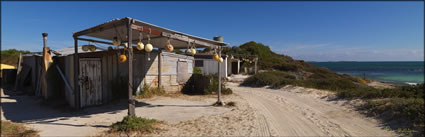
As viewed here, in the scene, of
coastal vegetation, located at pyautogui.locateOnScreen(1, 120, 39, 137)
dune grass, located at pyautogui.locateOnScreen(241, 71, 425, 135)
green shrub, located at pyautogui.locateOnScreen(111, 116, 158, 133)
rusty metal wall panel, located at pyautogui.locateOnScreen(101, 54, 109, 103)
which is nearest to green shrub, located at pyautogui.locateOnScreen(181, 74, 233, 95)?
rusty metal wall panel, located at pyautogui.locateOnScreen(101, 54, 109, 103)

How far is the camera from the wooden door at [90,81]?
22.0 feet

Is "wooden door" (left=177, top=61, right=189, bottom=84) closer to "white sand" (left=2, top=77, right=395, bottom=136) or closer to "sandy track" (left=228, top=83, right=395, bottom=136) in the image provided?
"white sand" (left=2, top=77, right=395, bottom=136)

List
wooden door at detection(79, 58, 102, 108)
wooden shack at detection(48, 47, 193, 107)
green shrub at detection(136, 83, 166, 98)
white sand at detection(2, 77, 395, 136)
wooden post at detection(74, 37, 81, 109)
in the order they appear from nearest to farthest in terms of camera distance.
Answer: white sand at detection(2, 77, 395, 136), wooden post at detection(74, 37, 81, 109), wooden door at detection(79, 58, 102, 108), wooden shack at detection(48, 47, 193, 107), green shrub at detection(136, 83, 166, 98)

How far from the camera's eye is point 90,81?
6.93 meters

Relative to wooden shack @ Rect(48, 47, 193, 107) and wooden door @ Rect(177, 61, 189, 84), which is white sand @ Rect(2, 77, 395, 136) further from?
wooden door @ Rect(177, 61, 189, 84)

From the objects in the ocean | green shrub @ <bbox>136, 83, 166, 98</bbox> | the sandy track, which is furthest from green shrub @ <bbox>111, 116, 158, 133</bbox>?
the ocean

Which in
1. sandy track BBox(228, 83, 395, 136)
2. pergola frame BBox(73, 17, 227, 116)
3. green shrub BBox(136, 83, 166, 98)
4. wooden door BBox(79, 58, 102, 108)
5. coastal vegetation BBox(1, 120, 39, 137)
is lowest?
sandy track BBox(228, 83, 395, 136)

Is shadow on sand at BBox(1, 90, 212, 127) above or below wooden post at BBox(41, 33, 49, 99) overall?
below

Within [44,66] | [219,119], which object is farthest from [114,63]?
[219,119]

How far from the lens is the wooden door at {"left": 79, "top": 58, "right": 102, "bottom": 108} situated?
6705mm

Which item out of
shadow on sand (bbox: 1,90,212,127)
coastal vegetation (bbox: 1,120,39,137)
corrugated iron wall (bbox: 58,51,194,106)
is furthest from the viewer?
corrugated iron wall (bbox: 58,51,194,106)

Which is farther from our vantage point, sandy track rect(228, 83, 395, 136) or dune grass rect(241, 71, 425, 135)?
dune grass rect(241, 71, 425, 135)

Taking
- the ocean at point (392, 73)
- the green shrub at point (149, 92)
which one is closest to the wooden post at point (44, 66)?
the green shrub at point (149, 92)

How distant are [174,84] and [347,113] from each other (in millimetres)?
7190
